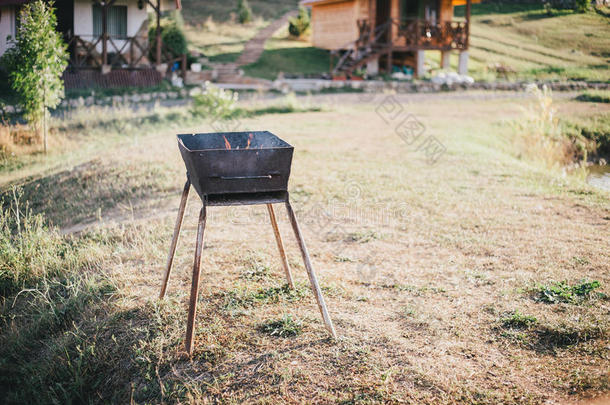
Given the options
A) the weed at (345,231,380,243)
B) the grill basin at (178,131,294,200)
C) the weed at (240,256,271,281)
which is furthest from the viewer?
the weed at (345,231,380,243)

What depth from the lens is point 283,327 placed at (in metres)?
3.81

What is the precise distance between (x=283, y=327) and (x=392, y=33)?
71.0ft

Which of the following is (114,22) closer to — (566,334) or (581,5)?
(581,5)

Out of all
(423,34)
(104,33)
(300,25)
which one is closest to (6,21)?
(104,33)

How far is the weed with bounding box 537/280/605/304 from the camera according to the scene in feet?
13.6

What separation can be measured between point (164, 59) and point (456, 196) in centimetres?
1792

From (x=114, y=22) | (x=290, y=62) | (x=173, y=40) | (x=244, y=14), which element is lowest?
(x=290, y=62)

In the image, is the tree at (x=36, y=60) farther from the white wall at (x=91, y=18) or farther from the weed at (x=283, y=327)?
the white wall at (x=91, y=18)

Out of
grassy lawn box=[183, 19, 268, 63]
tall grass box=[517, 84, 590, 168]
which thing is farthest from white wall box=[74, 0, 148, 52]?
tall grass box=[517, 84, 590, 168]

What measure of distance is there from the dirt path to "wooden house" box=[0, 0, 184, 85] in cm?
442

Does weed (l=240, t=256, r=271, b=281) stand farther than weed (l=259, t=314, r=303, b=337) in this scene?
Yes

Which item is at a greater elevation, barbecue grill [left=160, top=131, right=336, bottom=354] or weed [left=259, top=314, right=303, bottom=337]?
barbecue grill [left=160, top=131, right=336, bottom=354]

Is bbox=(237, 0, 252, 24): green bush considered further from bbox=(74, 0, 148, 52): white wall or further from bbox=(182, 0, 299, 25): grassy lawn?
bbox=(74, 0, 148, 52): white wall

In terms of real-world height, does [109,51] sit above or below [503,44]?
below
